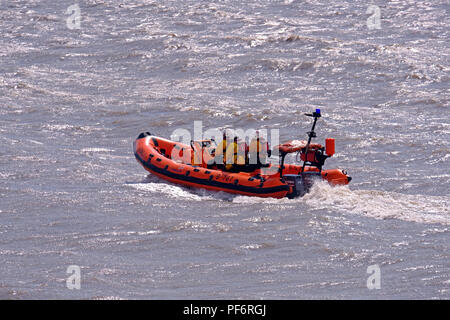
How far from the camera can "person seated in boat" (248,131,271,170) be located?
1460cm

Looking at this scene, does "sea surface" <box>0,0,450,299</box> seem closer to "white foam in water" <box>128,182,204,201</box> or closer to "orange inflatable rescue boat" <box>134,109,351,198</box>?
"white foam in water" <box>128,182,204,201</box>

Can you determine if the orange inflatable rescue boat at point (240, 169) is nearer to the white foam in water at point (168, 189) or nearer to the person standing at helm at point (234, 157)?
the person standing at helm at point (234, 157)

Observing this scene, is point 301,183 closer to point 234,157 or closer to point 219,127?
point 234,157

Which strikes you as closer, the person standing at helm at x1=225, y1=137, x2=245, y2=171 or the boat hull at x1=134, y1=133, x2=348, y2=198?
the boat hull at x1=134, y1=133, x2=348, y2=198

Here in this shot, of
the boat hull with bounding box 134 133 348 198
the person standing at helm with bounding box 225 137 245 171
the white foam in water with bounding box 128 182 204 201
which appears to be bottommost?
the white foam in water with bounding box 128 182 204 201

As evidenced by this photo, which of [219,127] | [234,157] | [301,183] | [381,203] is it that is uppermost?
[234,157]

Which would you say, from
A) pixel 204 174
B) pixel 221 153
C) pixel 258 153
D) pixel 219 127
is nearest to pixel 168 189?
pixel 204 174

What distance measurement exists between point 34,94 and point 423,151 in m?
10.7

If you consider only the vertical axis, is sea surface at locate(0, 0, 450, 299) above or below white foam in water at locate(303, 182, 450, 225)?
above

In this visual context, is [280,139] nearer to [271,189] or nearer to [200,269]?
[271,189]

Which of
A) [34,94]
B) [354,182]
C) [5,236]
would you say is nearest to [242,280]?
[5,236]

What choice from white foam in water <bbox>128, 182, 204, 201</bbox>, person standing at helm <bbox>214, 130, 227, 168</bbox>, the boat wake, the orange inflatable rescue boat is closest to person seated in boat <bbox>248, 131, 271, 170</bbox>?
the orange inflatable rescue boat

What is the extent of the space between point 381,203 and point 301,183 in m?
1.43

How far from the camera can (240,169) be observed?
14898 mm
